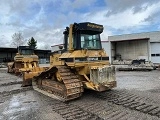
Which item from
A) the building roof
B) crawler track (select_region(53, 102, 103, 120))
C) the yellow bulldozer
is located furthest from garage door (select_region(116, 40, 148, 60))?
crawler track (select_region(53, 102, 103, 120))

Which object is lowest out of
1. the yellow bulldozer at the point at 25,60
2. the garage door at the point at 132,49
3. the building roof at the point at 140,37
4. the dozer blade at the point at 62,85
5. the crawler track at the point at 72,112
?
the crawler track at the point at 72,112

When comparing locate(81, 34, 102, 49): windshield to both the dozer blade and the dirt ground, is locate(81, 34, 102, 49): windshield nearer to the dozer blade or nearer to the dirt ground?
the dozer blade

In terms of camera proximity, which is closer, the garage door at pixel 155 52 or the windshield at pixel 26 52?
the windshield at pixel 26 52

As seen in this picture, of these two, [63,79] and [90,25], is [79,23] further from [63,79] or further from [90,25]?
[63,79]

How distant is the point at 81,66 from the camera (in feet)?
22.7

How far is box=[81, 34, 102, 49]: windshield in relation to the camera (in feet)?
23.7

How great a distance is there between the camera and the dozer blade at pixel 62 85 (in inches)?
256

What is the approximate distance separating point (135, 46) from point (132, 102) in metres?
31.4

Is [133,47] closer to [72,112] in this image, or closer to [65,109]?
[65,109]

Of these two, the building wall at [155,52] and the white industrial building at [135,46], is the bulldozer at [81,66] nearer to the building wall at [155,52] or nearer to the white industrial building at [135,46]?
the building wall at [155,52]

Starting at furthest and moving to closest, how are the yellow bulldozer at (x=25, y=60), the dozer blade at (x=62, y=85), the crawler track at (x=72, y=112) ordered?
1. the yellow bulldozer at (x=25, y=60)
2. the dozer blade at (x=62, y=85)
3. the crawler track at (x=72, y=112)

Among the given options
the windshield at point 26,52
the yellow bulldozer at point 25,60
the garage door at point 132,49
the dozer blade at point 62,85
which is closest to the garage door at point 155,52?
the garage door at point 132,49

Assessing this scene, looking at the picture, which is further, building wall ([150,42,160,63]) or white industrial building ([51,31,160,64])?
white industrial building ([51,31,160,64])

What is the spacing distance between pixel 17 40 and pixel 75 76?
204 feet
